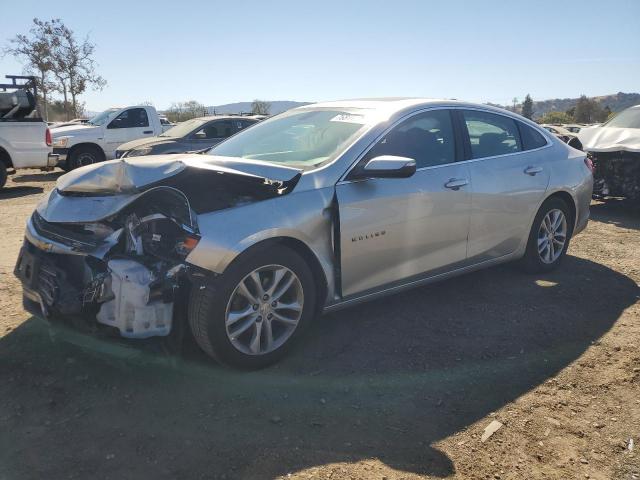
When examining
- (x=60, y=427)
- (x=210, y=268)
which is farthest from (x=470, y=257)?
(x=60, y=427)

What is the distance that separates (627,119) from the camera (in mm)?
9234

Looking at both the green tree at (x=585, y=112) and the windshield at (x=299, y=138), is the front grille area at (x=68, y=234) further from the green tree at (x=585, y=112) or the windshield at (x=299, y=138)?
the green tree at (x=585, y=112)

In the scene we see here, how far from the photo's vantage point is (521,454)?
262 centimetres

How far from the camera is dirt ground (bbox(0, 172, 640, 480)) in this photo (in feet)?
8.26

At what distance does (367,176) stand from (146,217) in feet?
4.67

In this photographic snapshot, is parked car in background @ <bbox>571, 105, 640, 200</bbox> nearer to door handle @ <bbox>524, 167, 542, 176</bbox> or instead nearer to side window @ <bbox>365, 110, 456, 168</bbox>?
door handle @ <bbox>524, 167, 542, 176</bbox>

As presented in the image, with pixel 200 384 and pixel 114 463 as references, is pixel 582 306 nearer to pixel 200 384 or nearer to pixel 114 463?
pixel 200 384

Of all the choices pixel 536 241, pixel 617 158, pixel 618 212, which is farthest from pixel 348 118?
pixel 618 212

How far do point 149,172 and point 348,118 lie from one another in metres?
1.62

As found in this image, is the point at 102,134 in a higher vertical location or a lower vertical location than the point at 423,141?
higher

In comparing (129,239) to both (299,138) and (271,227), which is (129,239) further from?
(299,138)

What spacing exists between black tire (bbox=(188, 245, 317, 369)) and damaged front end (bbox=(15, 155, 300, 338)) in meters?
0.12

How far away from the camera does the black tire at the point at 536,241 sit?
16.2 feet

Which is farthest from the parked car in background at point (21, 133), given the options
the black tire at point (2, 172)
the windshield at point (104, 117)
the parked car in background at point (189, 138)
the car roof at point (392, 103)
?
the car roof at point (392, 103)
